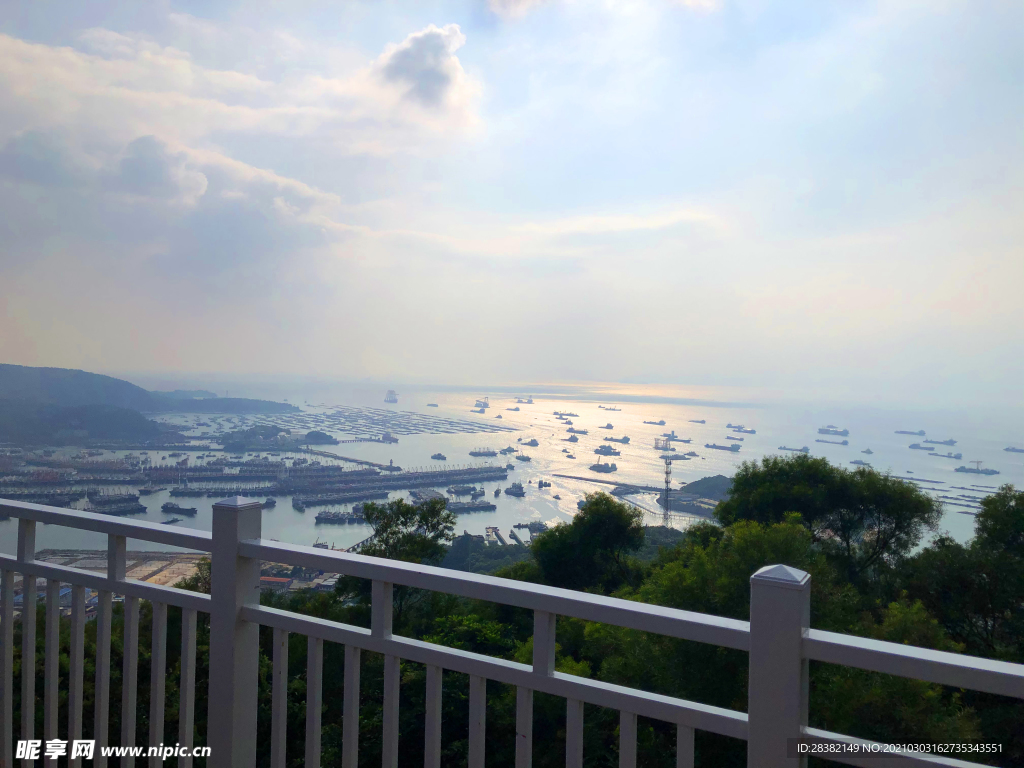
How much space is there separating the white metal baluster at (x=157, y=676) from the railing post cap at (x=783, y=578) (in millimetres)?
1479

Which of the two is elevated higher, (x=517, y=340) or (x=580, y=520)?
(x=517, y=340)

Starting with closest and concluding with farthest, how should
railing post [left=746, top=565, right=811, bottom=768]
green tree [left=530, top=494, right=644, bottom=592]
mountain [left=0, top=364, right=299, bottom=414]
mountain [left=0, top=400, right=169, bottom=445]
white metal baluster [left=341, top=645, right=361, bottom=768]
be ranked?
railing post [left=746, top=565, right=811, bottom=768] → white metal baluster [left=341, top=645, right=361, bottom=768] → mountain [left=0, top=400, right=169, bottom=445] → mountain [left=0, top=364, right=299, bottom=414] → green tree [left=530, top=494, right=644, bottom=592]

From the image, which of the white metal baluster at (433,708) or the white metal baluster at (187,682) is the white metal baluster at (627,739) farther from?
the white metal baluster at (187,682)

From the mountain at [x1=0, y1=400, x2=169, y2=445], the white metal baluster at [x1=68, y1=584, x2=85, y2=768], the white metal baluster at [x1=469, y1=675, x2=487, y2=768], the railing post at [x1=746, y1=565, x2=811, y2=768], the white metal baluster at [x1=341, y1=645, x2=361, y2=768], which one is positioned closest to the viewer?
the railing post at [x1=746, y1=565, x2=811, y2=768]

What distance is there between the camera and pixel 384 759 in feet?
4.33

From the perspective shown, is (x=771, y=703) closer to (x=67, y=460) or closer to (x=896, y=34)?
(x=896, y=34)

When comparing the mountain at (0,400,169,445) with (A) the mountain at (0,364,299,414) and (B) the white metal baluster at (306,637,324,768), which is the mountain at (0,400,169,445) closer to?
(A) the mountain at (0,364,299,414)

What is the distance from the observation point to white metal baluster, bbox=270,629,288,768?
140cm

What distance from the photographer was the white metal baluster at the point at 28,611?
175cm

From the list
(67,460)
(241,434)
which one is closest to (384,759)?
(67,460)

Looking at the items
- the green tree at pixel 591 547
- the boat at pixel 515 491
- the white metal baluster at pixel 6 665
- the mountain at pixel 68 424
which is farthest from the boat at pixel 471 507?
the white metal baluster at pixel 6 665

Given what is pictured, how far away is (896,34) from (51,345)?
55.8ft

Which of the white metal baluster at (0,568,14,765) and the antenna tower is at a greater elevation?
the white metal baluster at (0,568,14,765)

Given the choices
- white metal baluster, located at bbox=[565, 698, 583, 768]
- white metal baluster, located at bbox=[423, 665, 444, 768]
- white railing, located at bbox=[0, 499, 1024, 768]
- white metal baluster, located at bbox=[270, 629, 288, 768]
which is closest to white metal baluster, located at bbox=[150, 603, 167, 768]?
white railing, located at bbox=[0, 499, 1024, 768]
